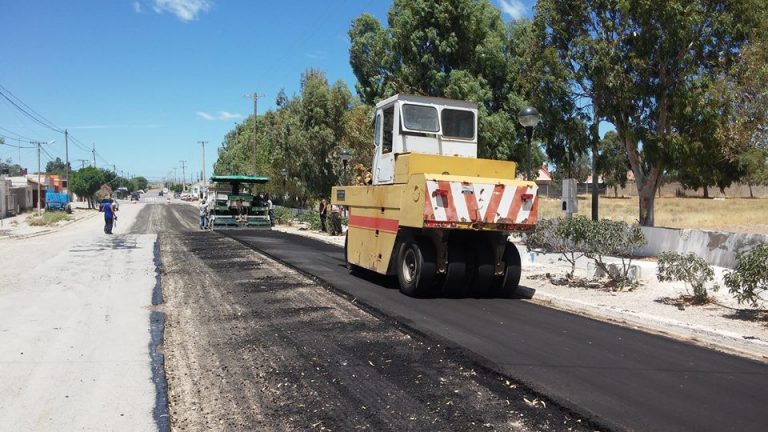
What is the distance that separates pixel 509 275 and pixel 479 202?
1.73 metres

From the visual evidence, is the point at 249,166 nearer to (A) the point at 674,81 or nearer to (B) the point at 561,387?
(A) the point at 674,81

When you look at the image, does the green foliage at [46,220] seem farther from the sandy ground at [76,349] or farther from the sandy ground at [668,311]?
the sandy ground at [668,311]

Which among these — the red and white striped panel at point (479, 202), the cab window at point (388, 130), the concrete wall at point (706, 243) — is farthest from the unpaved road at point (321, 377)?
the concrete wall at point (706, 243)

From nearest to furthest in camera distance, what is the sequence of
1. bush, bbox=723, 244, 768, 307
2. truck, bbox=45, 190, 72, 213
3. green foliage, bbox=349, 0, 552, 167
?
bush, bbox=723, 244, 768, 307, green foliage, bbox=349, 0, 552, 167, truck, bbox=45, 190, 72, 213

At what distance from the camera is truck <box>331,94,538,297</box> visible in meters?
10.1

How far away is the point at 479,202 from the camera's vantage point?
33.3ft

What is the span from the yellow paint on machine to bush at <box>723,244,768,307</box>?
11.4 feet

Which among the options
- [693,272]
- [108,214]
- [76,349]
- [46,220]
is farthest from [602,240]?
[46,220]

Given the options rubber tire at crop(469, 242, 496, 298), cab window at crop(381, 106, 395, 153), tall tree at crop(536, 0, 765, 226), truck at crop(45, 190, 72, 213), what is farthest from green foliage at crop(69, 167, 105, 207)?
rubber tire at crop(469, 242, 496, 298)

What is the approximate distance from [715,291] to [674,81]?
7.30m

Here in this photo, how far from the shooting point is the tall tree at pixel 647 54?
1510 centimetres

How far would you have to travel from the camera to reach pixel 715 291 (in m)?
10.4

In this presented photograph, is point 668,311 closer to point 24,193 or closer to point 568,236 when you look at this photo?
point 568,236

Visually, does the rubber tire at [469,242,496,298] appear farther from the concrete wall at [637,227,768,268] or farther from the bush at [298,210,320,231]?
the bush at [298,210,320,231]
